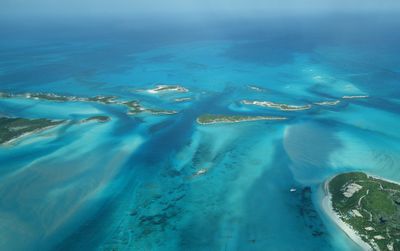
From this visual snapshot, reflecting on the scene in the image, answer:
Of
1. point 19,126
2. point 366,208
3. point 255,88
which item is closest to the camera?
point 366,208

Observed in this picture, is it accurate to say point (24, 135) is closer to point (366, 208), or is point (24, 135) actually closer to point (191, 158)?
point (191, 158)

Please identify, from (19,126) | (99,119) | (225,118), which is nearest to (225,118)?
(225,118)

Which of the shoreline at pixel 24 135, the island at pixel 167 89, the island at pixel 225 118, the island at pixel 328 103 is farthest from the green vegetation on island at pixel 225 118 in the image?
the shoreline at pixel 24 135

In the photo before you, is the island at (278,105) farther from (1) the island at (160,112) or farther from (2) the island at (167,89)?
(2) the island at (167,89)

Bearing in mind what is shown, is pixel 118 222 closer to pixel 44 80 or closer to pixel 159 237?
pixel 159 237

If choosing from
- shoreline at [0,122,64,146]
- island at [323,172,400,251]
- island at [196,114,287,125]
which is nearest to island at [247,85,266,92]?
island at [196,114,287,125]
